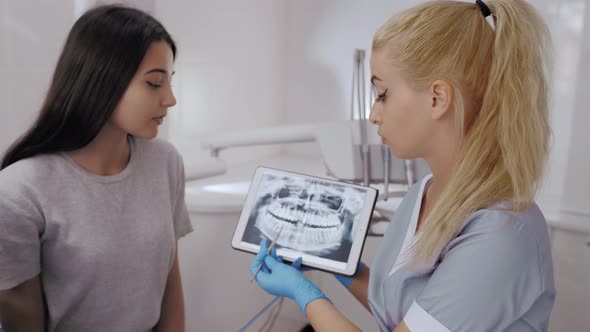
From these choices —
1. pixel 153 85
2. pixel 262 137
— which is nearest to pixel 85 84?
pixel 153 85

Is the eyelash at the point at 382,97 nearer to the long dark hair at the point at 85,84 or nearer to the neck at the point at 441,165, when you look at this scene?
the neck at the point at 441,165

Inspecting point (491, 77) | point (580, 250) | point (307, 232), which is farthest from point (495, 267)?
point (580, 250)

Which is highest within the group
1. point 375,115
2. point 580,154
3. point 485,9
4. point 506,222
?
point 485,9

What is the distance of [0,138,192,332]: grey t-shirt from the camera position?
0.80 metres

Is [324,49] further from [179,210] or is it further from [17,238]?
[17,238]

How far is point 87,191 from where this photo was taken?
0.89m

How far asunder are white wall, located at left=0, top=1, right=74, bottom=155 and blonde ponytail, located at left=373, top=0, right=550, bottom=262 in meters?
0.93

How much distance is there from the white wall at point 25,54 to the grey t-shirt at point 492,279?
1.02 m

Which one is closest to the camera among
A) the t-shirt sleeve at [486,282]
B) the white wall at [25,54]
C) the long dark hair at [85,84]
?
the t-shirt sleeve at [486,282]

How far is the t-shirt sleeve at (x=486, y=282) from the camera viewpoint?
61cm

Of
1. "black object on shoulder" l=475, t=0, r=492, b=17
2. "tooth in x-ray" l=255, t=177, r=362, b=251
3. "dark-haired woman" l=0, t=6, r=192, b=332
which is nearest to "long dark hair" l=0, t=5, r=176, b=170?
"dark-haired woman" l=0, t=6, r=192, b=332

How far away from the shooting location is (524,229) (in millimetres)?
648

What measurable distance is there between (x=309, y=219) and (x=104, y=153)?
454mm

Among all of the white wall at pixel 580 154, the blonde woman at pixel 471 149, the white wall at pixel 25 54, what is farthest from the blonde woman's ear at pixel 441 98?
the white wall at pixel 580 154
